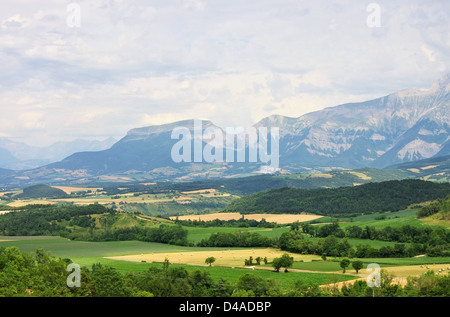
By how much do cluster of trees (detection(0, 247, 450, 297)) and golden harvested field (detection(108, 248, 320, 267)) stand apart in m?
23.4

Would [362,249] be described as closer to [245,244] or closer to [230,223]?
[245,244]

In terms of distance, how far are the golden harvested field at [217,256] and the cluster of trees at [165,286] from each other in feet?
76.7

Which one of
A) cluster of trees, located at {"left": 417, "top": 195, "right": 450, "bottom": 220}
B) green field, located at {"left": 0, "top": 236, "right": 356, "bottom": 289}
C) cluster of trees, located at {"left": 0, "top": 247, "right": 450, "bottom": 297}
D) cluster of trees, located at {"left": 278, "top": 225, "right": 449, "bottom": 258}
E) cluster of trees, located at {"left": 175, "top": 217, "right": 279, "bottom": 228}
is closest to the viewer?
cluster of trees, located at {"left": 0, "top": 247, "right": 450, "bottom": 297}

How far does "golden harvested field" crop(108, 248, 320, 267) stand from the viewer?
105375 millimetres

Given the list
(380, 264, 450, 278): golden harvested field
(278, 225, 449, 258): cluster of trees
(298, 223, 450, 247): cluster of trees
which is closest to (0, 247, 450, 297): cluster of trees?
(380, 264, 450, 278): golden harvested field

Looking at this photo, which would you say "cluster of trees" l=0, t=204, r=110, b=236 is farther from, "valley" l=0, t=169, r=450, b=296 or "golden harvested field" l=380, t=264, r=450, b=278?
"golden harvested field" l=380, t=264, r=450, b=278

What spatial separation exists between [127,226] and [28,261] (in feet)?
247

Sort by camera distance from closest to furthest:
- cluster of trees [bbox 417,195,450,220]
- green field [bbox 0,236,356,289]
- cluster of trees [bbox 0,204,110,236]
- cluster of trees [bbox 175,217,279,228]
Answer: green field [bbox 0,236,356,289] < cluster of trees [bbox 417,195,450,220] < cluster of trees [bbox 0,204,110,236] < cluster of trees [bbox 175,217,279,228]

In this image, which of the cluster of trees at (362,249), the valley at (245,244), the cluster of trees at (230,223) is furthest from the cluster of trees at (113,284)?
the cluster of trees at (230,223)

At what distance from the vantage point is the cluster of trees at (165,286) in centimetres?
6900

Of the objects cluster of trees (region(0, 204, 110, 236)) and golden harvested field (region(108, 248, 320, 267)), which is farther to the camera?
cluster of trees (region(0, 204, 110, 236))

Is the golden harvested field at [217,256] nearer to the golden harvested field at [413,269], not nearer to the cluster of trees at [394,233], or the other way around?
the golden harvested field at [413,269]

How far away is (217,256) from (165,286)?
39.3 meters
